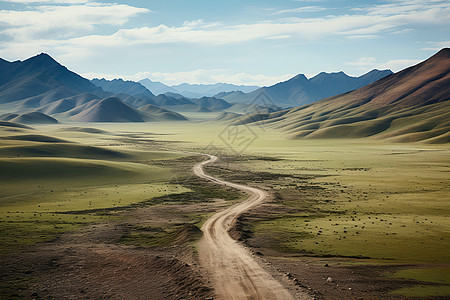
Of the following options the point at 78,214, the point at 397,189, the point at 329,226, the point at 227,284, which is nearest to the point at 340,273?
the point at 227,284

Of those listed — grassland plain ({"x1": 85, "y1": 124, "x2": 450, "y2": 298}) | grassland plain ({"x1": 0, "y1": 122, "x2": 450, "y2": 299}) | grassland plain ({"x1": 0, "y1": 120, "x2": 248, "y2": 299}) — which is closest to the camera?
grassland plain ({"x1": 0, "y1": 120, "x2": 248, "y2": 299})

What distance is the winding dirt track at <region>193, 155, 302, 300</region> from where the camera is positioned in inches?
848

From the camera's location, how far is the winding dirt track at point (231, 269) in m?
21.5

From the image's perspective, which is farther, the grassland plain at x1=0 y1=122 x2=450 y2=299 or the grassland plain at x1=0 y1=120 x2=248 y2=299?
the grassland plain at x1=0 y1=122 x2=450 y2=299

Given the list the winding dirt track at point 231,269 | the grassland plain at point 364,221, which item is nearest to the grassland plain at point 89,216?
the winding dirt track at point 231,269

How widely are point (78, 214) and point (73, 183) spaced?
2195cm

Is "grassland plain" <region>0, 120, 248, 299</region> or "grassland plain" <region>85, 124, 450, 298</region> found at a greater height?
"grassland plain" <region>0, 120, 248, 299</region>

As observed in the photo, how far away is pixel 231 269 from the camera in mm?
25188

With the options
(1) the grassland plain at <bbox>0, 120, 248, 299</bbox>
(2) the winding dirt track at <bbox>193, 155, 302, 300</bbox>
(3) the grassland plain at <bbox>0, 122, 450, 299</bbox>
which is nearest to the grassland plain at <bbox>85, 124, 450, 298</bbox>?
(3) the grassland plain at <bbox>0, 122, 450, 299</bbox>

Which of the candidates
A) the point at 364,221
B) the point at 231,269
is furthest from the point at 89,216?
the point at 364,221

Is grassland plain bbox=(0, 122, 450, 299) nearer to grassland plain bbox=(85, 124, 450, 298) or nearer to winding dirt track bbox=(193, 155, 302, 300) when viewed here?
grassland plain bbox=(85, 124, 450, 298)

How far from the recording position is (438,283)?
866 inches

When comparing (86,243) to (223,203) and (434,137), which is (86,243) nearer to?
(223,203)

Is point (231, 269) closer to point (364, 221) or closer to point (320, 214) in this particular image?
point (364, 221)
